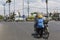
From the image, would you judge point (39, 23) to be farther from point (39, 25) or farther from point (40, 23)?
point (39, 25)

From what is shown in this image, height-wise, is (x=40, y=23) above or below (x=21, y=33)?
above

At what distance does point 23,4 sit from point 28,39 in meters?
64.7

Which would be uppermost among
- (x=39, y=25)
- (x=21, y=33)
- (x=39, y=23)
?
(x=39, y=23)

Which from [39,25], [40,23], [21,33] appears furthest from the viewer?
[21,33]

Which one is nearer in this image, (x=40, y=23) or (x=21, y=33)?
(x=40, y=23)

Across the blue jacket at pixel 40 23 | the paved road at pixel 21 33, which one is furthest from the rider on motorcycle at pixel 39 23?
the paved road at pixel 21 33

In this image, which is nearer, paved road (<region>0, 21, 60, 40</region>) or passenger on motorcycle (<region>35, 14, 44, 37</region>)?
passenger on motorcycle (<region>35, 14, 44, 37</region>)

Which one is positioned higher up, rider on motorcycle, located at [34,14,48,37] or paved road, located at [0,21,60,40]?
rider on motorcycle, located at [34,14,48,37]

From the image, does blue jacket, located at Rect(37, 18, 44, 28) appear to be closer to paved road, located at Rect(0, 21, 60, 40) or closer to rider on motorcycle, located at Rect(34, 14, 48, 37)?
rider on motorcycle, located at Rect(34, 14, 48, 37)

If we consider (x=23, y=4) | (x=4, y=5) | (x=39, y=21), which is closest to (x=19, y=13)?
(x=23, y=4)

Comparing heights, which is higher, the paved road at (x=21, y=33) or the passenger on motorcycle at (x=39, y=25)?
the passenger on motorcycle at (x=39, y=25)

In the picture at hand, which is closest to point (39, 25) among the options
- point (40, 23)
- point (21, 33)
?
point (40, 23)

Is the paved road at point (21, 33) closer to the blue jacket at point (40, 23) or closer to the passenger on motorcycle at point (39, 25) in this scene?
the passenger on motorcycle at point (39, 25)

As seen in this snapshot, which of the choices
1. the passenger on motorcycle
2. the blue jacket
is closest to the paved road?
the passenger on motorcycle
